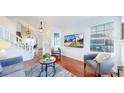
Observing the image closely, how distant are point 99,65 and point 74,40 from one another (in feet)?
1.65

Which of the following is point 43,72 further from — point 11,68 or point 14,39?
point 14,39

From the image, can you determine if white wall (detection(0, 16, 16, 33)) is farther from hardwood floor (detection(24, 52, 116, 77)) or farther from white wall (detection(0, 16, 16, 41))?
hardwood floor (detection(24, 52, 116, 77))

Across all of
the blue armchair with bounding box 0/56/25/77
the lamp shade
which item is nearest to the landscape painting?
the blue armchair with bounding box 0/56/25/77

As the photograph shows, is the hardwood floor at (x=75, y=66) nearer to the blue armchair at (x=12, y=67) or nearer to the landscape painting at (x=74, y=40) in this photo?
the landscape painting at (x=74, y=40)

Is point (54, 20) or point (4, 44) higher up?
point (54, 20)

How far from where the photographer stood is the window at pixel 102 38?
1.77 meters

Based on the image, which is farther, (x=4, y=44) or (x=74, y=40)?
(x=74, y=40)

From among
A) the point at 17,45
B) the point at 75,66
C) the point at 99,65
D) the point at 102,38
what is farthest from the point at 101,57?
the point at 17,45

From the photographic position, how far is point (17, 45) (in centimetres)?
180

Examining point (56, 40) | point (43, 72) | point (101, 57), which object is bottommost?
point (43, 72)
